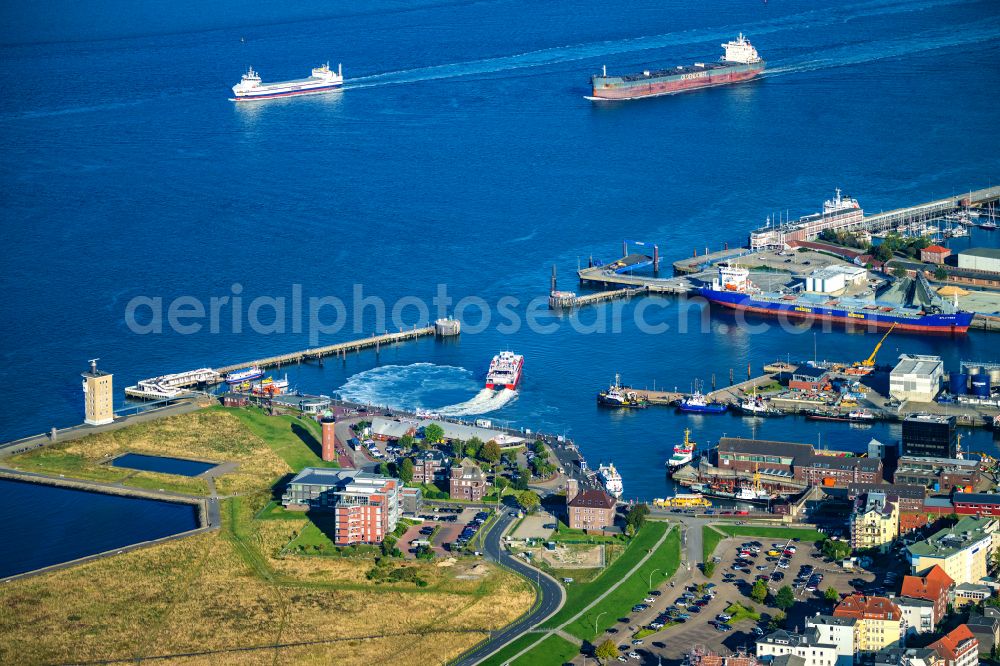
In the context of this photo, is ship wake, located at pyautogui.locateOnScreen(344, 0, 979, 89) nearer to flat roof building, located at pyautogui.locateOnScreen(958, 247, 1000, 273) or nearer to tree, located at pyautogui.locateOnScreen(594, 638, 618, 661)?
flat roof building, located at pyautogui.locateOnScreen(958, 247, 1000, 273)

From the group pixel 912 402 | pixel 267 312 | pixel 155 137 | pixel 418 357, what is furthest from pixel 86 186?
pixel 912 402

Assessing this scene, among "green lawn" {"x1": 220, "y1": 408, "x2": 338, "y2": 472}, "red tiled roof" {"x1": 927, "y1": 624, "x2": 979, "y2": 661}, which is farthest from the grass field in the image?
"red tiled roof" {"x1": 927, "y1": 624, "x2": 979, "y2": 661}

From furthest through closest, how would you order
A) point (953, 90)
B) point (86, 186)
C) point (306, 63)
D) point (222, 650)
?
point (306, 63) < point (953, 90) < point (86, 186) < point (222, 650)

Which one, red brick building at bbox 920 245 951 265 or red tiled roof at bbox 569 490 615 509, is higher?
red brick building at bbox 920 245 951 265

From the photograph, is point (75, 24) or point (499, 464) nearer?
point (499, 464)

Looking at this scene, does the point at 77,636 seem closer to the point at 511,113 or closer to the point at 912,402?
the point at 912,402

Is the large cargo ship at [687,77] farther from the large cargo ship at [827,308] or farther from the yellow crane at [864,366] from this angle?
the yellow crane at [864,366]

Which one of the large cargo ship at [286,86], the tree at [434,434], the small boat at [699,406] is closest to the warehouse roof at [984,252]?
the small boat at [699,406]

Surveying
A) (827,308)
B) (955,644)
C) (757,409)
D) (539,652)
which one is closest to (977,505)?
(955,644)
